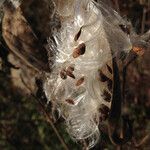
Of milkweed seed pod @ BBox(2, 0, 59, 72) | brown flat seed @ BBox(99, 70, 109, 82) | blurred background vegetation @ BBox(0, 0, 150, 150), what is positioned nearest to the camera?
brown flat seed @ BBox(99, 70, 109, 82)

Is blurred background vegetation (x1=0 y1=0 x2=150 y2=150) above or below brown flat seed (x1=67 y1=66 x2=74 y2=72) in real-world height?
below

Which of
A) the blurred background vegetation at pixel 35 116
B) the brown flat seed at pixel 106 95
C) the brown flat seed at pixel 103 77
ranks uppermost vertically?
the brown flat seed at pixel 103 77

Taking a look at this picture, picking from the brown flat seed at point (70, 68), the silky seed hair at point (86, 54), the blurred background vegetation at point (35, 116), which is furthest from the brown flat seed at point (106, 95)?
the blurred background vegetation at point (35, 116)

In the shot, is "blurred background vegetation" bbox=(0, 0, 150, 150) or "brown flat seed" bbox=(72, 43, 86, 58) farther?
"blurred background vegetation" bbox=(0, 0, 150, 150)

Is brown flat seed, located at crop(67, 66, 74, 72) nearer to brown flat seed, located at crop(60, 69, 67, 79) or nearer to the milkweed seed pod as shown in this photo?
brown flat seed, located at crop(60, 69, 67, 79)

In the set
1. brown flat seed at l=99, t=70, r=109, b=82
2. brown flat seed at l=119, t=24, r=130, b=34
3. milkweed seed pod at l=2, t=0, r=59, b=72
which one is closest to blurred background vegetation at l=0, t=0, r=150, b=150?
milkweed seed pod at l=2, t=0, r=59, b=72

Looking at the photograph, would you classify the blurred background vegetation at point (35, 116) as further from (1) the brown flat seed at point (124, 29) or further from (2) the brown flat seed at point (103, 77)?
(2) the brown flat seed at point (103, 77)

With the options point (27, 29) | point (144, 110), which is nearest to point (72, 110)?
point (27, 29)

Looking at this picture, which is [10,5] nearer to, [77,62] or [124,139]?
[77,62]
